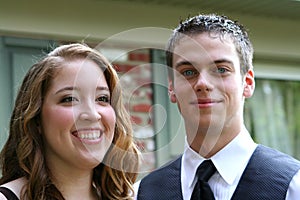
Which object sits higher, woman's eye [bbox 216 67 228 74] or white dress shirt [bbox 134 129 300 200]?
woman's eye [bbox 216 67 228 74]

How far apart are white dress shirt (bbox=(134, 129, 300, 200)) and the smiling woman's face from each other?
316 millimetres

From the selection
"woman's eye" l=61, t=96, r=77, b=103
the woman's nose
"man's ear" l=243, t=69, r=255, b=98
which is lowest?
the woman's nose

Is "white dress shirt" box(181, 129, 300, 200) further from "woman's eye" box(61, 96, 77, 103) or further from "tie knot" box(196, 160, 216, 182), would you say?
"woman's eye" box(61, 96, 77, 103)

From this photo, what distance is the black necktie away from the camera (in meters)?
2.39

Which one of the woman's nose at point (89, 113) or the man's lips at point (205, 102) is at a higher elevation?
the man's lips at point (205, 102)

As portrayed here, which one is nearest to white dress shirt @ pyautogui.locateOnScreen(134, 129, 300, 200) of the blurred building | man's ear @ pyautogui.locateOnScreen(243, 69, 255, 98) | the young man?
the young man

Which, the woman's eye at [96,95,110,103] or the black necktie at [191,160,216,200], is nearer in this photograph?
the black necktie at [191,160,216,200]

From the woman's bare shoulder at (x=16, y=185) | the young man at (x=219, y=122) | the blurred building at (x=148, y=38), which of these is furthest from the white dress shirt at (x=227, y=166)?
the blurred building at (x=148, y=38)

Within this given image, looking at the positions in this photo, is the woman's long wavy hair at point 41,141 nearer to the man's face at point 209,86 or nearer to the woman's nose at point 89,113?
the woman's nose at point 89,113

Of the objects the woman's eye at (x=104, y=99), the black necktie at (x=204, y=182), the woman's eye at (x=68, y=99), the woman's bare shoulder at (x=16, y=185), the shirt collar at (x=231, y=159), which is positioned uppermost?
the woman's eye at (x=68, y=99)

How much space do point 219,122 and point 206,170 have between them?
18cm

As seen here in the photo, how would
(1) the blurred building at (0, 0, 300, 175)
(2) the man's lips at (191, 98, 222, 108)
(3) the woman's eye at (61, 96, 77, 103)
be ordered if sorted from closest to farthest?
(2) the man's lips at (191, 98, 222, 108) < (3) the woman's eye at (61, 96, 77, 103) < (1) the blurred building at (0, 0, 300, 175)

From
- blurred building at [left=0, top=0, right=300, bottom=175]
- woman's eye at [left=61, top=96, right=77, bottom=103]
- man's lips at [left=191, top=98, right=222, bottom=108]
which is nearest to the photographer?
man's lips at [left=191, top=98, right=222, bottom=108]

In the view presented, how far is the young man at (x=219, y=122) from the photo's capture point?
93.0 inches
